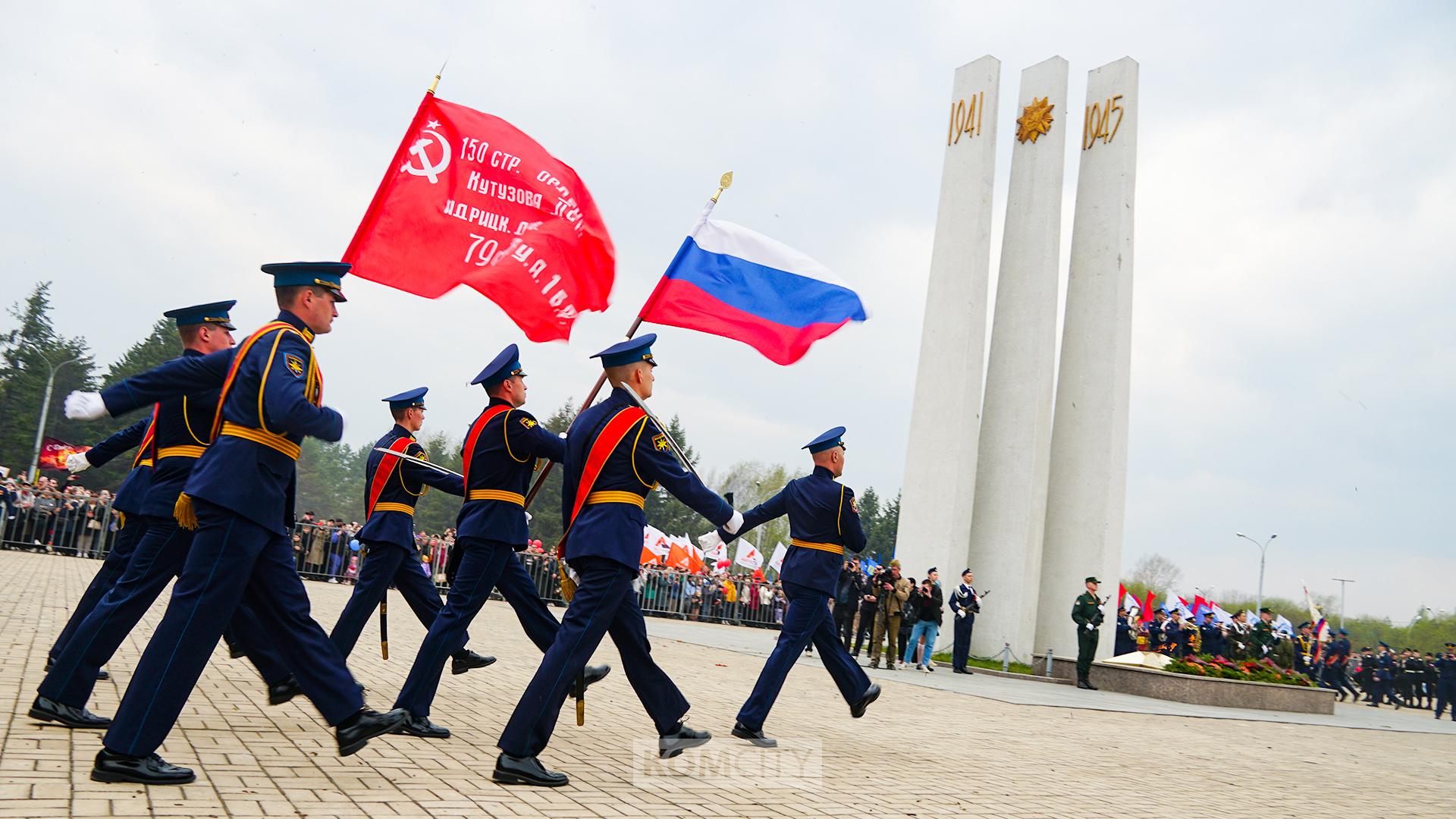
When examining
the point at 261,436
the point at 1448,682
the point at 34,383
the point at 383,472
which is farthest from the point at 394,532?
the point at 34,383

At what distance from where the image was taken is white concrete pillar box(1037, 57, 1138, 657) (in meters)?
23.2

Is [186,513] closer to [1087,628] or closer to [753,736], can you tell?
[753,736]

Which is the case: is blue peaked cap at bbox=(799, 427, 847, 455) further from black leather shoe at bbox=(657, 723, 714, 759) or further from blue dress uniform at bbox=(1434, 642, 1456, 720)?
blue dress uniform at bbox=(1434, 642, 1456, 720)

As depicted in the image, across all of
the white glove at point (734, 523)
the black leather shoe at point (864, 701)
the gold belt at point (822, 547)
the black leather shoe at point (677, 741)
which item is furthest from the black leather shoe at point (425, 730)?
the black leather shoe at point (864, 701)

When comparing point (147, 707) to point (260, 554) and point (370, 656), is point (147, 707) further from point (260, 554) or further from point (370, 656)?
point (370, 656)

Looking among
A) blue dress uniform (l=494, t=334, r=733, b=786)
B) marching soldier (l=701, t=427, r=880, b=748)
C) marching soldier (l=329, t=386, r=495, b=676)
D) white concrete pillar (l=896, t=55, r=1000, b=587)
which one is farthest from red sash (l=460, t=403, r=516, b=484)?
white concrete pillar (l=896, t=55, r=1000, b=587)

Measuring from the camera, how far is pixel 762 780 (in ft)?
19.3

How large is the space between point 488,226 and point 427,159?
630mm

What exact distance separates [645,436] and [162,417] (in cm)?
274

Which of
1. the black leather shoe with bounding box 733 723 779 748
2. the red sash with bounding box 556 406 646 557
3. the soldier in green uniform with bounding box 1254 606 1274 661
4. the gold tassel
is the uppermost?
the soldier in green uniform with bounding box 1254 606 1274 661

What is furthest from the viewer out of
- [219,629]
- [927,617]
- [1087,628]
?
[927,617]

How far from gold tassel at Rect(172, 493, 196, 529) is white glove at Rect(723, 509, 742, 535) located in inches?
104

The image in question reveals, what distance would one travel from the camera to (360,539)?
715 cm

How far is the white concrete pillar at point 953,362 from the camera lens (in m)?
22.7
